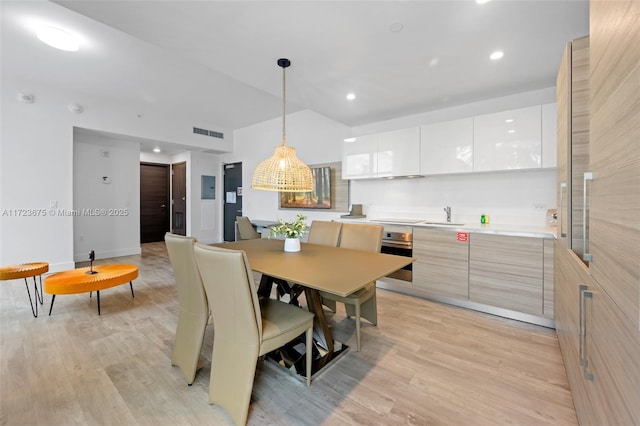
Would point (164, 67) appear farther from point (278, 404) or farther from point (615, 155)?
point (615, 155)

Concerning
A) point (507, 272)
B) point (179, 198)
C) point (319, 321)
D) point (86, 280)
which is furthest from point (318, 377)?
point (179, 198)

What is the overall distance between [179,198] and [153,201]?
29.8 inches

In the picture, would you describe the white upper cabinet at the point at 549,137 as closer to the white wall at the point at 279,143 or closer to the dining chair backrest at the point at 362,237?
the dining chair backrest at the point at 362,237

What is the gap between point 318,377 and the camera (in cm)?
188

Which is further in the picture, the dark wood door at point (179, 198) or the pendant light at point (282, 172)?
the dark wood door at point (179, 198)

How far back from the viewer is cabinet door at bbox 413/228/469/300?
303 centimetres

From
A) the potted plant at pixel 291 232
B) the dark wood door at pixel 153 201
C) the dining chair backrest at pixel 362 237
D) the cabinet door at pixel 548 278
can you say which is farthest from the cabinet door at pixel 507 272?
the dark wood door at pixel 153 201

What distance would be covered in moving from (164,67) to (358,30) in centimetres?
271

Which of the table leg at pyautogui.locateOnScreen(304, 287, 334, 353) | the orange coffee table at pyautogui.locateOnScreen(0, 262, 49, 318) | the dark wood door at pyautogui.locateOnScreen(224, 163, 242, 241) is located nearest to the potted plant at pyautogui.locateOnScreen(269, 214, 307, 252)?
the table leg at pyautogui.locateOnScreen(304, 287, 334, 353)

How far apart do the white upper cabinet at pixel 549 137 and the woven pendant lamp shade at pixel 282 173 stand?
2421 mm

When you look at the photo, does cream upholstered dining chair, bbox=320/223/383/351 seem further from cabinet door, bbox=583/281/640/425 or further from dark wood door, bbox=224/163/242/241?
dark wood door, bbox=224/163/242/241

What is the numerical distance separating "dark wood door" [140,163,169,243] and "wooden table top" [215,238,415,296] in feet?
19.5

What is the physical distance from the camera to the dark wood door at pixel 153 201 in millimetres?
7238

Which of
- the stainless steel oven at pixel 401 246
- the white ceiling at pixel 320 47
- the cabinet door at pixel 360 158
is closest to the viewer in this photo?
the white ceiling at pixel 320 47
